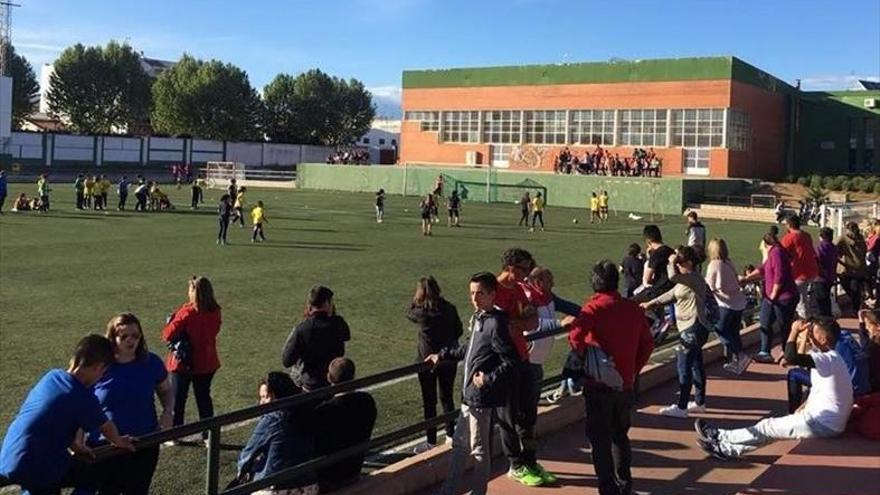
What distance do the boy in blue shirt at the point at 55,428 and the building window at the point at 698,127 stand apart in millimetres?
60963

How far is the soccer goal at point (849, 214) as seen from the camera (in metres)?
27.6

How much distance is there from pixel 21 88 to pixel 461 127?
5041cm

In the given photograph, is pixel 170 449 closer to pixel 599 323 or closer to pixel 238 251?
pixel 599 323

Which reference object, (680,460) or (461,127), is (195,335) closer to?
(680,460)

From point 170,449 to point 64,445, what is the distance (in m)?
3.50

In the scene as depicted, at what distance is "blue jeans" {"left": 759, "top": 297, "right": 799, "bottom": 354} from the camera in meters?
11.1

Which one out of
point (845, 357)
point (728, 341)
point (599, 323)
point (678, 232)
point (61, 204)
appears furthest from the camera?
point (61, 204)

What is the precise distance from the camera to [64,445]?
15.1 ft

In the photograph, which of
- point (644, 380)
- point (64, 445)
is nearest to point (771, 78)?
point (644, 380)

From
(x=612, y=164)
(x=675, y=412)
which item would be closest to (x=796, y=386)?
(x=675, y=412)

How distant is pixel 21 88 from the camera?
9481 centimetres

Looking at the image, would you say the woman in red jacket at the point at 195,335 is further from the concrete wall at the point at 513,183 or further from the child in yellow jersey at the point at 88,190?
the concrete wall at the point at 513,183

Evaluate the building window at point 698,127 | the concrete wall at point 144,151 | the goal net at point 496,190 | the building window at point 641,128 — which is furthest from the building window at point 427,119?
the concrete wall at point 144,151

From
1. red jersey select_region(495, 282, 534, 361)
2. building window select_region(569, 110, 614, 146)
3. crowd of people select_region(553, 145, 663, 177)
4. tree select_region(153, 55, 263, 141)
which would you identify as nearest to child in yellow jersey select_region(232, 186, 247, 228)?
red jersey select_region(495, 282, 534, 361)
